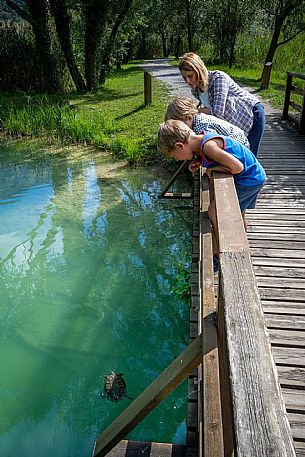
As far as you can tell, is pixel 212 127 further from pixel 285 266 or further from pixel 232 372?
pixel 232 372

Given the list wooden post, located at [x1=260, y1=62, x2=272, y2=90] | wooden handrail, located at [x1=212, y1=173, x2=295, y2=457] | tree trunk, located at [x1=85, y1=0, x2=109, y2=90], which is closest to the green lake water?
wooden handrail, located at [x1=212, y1=173, x2=295, y2=457]

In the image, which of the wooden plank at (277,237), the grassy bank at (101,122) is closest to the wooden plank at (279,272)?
the wooden plank at (277,237)

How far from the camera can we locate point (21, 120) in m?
10.6

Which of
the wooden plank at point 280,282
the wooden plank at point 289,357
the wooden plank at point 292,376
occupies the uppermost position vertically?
the wooden plank at point 280,282

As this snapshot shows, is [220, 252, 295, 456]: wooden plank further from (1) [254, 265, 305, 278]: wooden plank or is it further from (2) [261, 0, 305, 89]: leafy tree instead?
(2) [261, 0, 305, 89]: leafy tree

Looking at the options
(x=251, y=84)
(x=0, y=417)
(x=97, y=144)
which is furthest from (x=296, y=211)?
(x=251, y=84)

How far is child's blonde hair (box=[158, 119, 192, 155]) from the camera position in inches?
97.4

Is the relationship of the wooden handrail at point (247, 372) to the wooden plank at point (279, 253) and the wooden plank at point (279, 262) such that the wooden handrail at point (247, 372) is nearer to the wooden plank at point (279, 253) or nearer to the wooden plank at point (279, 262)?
the wooden plank at point (279, 262)

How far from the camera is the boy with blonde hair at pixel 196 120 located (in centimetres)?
280

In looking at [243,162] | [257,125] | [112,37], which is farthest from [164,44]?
[243,162]

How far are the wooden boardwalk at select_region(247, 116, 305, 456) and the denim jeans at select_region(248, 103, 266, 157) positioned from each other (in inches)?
31.2

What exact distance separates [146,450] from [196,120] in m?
2.15

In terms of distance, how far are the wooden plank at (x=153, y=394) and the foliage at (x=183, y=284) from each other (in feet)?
7.74

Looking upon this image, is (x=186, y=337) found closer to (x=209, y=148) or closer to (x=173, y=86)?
(x=209, y=148)
